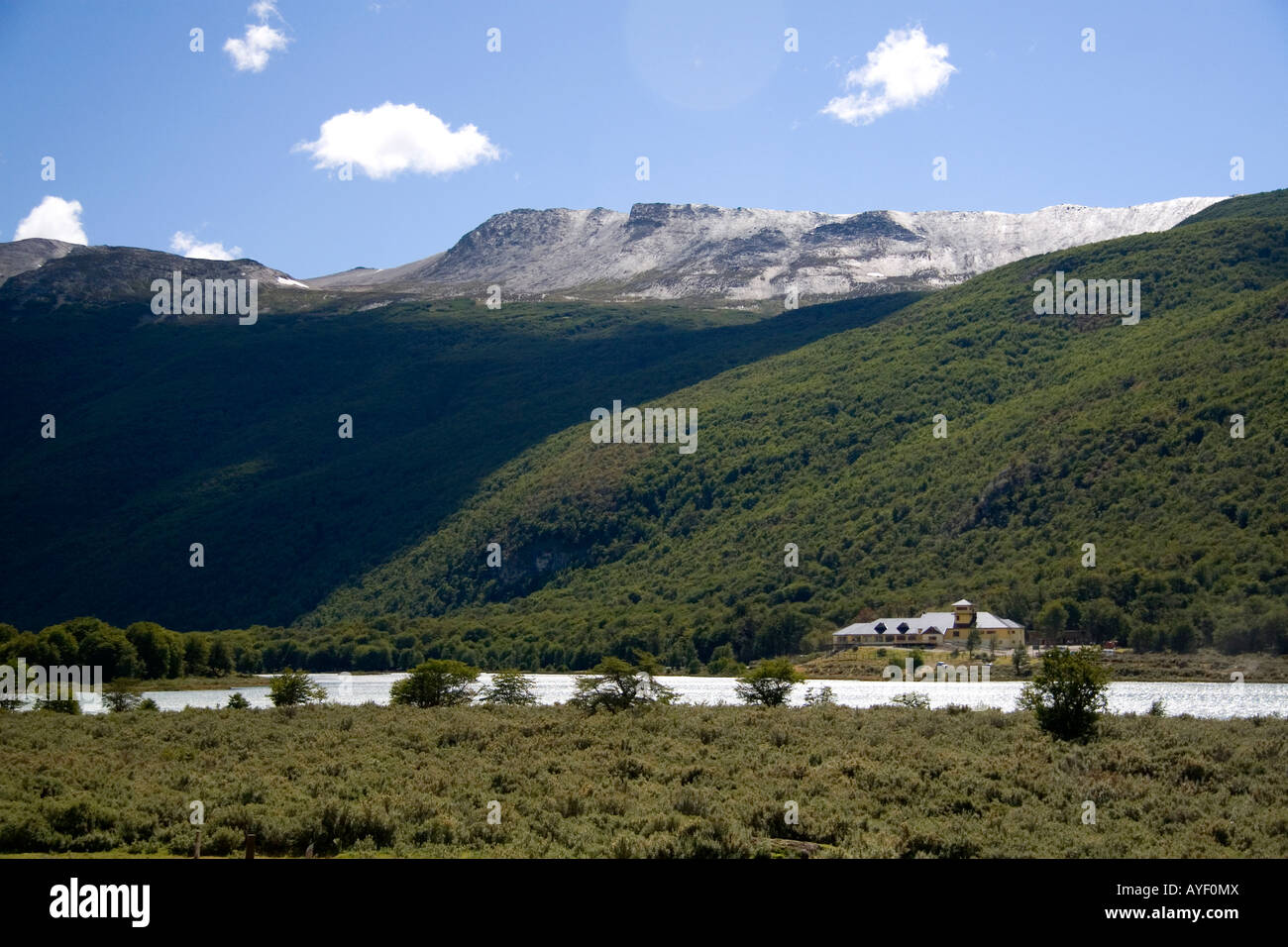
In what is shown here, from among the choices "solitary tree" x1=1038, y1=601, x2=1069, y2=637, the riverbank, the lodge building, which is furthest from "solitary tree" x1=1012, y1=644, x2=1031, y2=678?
"solitary tree" x1=1038, y1=601, x2=1069, y2=637

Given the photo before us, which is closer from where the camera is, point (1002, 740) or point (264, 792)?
point (264, 792)

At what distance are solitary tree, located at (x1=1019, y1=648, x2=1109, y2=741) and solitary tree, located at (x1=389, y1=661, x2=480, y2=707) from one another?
20.4m

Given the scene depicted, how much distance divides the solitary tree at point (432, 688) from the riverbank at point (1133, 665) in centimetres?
4054

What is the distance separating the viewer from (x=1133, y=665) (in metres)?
82.9

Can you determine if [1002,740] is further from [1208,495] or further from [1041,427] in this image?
[1041,427]

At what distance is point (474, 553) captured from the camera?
16575 cm

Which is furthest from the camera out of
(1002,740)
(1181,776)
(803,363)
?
(803,363)

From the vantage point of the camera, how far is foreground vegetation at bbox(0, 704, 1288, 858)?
20.9 metres

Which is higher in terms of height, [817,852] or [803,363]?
[803,363]

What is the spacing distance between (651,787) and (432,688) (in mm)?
21511

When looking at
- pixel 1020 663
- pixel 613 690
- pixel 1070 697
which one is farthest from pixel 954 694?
pixel 1070 697

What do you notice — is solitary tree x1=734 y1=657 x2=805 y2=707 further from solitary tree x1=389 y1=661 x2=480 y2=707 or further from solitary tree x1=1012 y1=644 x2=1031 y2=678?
solitary tree x1=1012 y1=644 x2=1031 y2=678

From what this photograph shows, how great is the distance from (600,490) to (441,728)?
133 m
